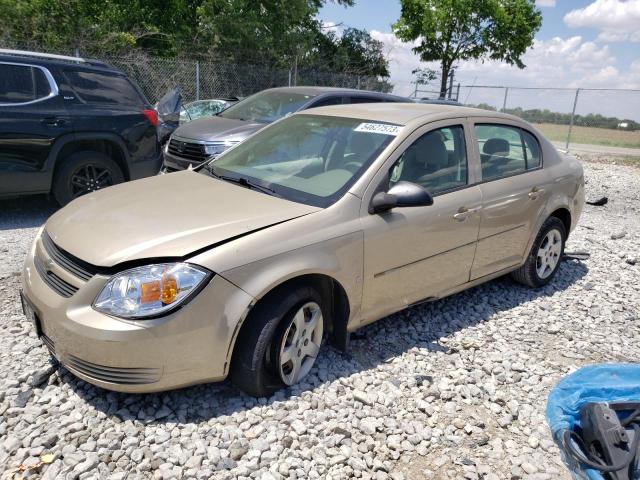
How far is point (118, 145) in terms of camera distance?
6.41 m

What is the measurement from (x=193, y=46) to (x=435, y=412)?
18.1 m

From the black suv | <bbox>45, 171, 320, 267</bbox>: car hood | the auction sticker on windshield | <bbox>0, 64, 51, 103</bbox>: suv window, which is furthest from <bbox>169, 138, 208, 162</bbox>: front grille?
the auction sticker on windshield

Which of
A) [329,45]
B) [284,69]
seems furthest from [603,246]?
[329,45]

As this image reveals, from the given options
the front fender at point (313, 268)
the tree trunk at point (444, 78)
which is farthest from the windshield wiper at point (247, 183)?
the tree trunk at point (444, 78)

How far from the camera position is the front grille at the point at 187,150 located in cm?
748

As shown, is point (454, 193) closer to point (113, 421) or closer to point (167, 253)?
point (167, 253)

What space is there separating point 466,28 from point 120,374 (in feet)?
84.4

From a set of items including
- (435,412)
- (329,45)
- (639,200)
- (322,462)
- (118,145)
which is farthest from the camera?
(329,45)

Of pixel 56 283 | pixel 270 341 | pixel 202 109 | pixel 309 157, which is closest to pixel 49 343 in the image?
pixel 56 283

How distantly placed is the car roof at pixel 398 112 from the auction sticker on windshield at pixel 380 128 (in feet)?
0.20

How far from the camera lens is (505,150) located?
4.41m

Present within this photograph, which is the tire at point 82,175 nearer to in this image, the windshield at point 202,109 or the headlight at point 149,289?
the headlight at point 149,289

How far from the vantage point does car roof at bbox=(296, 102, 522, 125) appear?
12.3 feet

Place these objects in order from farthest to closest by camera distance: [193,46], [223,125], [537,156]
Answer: [193,46]
[223,125]
[537,156]
